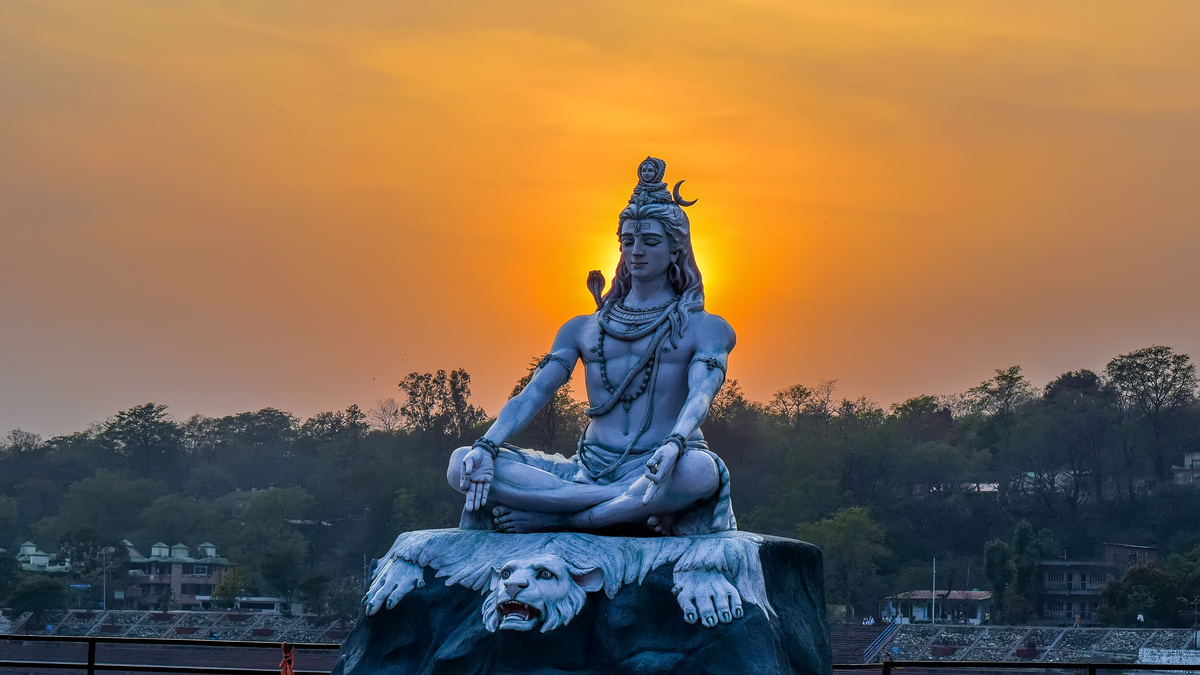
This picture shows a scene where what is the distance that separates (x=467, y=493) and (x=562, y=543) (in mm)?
741

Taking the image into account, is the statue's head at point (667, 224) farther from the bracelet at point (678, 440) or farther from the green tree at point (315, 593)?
the green tree at point (315, 593)

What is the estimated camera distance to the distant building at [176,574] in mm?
42406

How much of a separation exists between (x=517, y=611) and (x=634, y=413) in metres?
1.59

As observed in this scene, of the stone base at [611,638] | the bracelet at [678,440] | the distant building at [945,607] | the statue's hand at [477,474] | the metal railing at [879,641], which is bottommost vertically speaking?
the metal railing at [879,641]

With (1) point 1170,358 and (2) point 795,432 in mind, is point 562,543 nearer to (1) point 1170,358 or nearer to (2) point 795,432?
(2) point 795,432

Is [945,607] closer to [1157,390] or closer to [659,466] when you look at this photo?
[1157,390]

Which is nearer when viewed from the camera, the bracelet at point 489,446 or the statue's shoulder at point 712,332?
the bracelet at point 489,446

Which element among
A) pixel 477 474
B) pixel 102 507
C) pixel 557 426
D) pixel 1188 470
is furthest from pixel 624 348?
pixel 1188 470

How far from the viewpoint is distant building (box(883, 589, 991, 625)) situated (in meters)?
43.9

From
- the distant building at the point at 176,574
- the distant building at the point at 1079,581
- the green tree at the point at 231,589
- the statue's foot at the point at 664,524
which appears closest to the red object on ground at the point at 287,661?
the statue's foot at the point at 664,524

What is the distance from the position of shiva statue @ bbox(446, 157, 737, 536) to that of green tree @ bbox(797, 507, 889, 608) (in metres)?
32.1

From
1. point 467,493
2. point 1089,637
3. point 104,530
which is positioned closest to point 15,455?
point 104,530

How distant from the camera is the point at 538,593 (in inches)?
319

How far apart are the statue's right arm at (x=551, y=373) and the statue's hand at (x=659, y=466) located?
1034 millimetres
